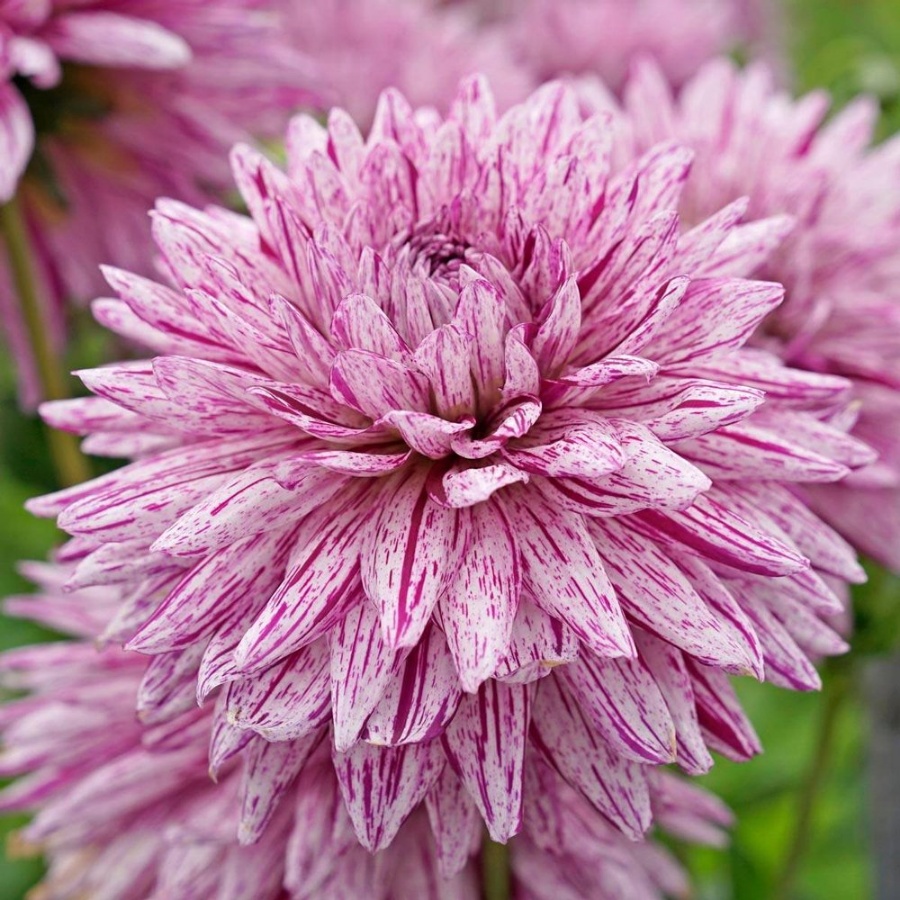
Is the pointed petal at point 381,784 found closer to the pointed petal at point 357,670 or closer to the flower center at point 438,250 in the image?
the pointed petal at point 357,670

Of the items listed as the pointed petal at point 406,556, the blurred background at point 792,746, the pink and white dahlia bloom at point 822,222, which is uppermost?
the pink and white dahlia bloom at point 822,222

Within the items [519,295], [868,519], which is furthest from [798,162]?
[519,295]

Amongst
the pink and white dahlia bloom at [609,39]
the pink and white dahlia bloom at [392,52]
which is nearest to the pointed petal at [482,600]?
the pink and white dahlia bloom at [392,52]

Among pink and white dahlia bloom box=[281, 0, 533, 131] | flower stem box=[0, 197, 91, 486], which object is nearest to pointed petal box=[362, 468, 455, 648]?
flower stem box=[0, 197, 91, 486]

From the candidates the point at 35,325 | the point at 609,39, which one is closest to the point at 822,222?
the point at 35,325

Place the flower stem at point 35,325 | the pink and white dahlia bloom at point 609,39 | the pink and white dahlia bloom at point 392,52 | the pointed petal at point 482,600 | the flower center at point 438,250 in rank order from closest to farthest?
the pointed petal at point 482,600 < the flower center at point 438,250 < the flower stem at point 35,325 < the pink and white dahlia bloom at point 392,52 < the pink and white dahlia bloom at point 609,39

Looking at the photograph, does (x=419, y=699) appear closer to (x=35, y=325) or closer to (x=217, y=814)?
(x=217, y=814)
